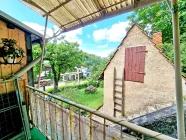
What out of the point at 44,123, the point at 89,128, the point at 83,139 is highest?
the point at 89,128

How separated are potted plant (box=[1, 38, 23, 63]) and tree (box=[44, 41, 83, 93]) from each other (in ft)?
27.9

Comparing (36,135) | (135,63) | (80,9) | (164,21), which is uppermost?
(164,21)

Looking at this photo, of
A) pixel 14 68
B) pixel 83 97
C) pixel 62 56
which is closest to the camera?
pixel 14 68

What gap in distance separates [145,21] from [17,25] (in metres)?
9.05

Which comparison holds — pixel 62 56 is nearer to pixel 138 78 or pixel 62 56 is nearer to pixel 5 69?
pixel 138 78

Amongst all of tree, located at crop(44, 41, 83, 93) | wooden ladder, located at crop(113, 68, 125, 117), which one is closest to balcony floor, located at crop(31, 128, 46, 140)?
wooden ladder, located at crop(113, 68, 125, 117)

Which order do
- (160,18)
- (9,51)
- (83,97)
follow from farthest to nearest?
1. (83,97)
2. (160,18)
3. (9,51)

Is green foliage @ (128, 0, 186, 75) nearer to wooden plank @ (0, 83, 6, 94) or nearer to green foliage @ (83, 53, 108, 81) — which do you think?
green foliage @ (83, 53, 108, 81)

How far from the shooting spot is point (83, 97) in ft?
44.2

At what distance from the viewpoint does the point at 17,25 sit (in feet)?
9.44

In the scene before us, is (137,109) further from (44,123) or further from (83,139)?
(83,139)

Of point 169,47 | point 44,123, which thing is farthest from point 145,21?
point 44,123

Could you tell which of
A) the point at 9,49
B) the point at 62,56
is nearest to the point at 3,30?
the point at 9,49

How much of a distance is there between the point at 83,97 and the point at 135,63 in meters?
7.59
